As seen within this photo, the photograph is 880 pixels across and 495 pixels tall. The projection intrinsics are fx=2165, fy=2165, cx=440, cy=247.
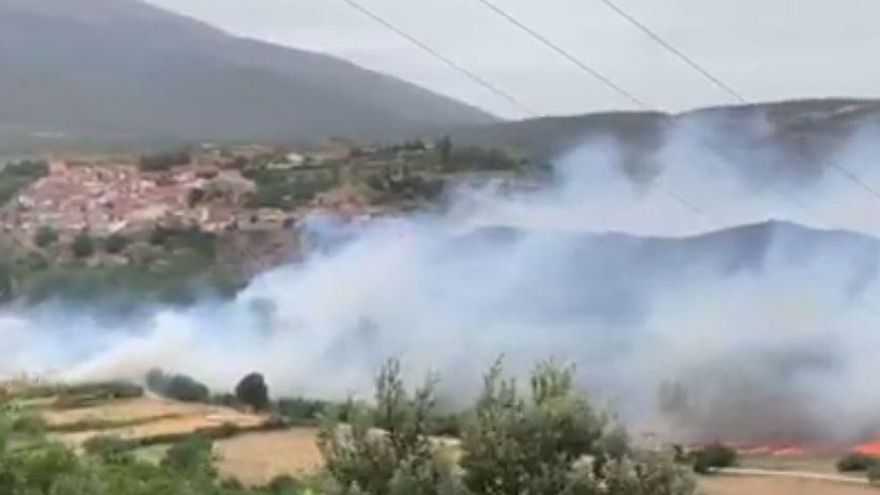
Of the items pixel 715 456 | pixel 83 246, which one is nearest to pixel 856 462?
pixel 715 456

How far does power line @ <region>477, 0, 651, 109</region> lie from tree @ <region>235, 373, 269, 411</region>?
1365 mm

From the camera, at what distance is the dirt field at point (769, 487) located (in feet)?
20.4

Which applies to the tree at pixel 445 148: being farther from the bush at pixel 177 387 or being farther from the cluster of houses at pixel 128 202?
the bush at pixel 177 387

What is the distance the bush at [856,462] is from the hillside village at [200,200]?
1.28 meters

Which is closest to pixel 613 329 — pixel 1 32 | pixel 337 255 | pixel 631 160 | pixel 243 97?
pixel 631 160

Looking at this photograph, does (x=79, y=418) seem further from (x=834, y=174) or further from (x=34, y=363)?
(x=834, y=174)

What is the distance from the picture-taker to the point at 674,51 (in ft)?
20.8

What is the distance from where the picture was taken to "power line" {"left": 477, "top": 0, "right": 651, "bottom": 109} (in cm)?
640

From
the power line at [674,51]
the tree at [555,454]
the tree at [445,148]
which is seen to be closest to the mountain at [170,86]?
the tree at [445,148]

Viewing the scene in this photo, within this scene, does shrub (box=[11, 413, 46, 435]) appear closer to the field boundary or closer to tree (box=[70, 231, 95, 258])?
tree (box=[70, 231, 95, 258])

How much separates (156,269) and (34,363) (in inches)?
21.5

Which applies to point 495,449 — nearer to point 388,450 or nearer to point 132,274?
point 388,450

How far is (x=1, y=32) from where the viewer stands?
7.15m

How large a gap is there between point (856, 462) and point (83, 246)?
8.38 feet
